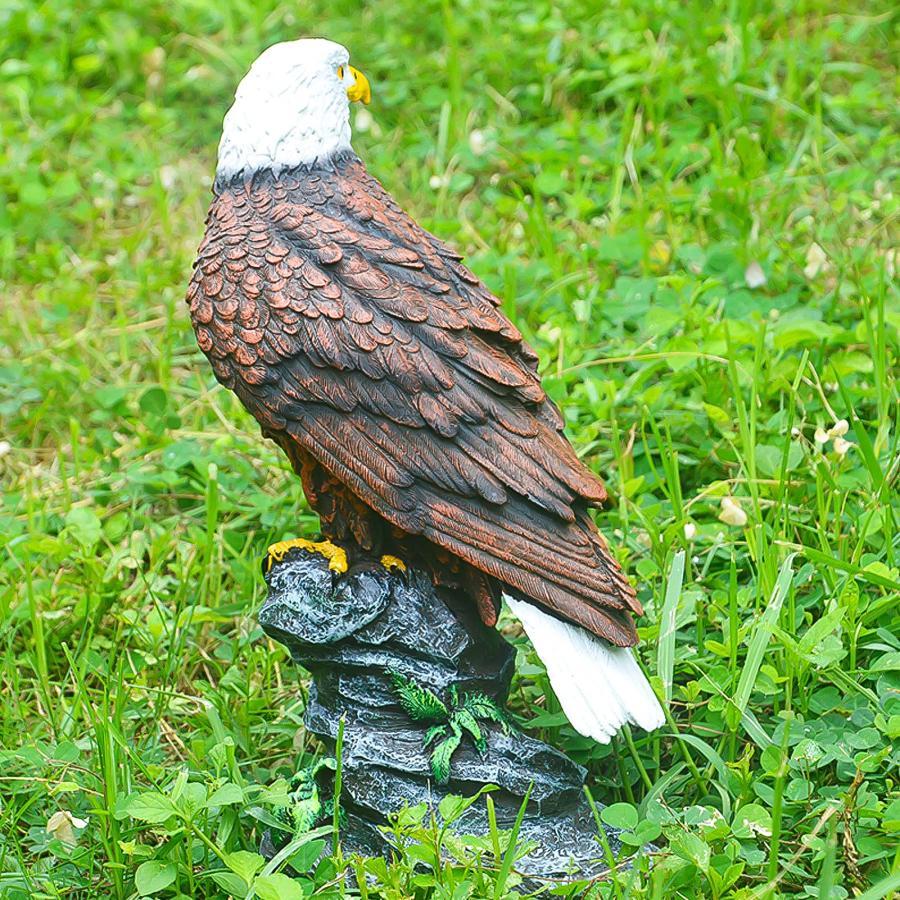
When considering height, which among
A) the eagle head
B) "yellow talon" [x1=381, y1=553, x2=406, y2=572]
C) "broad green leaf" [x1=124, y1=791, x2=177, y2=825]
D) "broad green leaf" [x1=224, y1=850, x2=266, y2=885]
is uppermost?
the eagle head

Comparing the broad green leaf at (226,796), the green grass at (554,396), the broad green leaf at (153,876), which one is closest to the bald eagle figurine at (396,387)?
the green grass at (554,396)

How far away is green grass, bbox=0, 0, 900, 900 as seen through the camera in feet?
8.79

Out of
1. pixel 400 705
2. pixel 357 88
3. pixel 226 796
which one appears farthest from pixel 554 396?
pixel 226 796

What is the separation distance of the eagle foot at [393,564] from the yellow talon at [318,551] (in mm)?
80

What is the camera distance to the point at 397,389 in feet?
8.07

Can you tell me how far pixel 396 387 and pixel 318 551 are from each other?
1.49 ft

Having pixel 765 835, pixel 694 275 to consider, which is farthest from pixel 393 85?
pixel 765 835

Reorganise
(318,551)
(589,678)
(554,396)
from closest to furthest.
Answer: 1. (589,678)
2. (318,551)
3. (554,396)

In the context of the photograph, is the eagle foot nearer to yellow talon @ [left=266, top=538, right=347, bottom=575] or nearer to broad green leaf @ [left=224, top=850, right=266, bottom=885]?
yellow talon @ [left=266, top=538, right=347, bottom=575]

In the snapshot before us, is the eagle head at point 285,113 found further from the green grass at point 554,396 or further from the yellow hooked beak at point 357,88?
the green grass at point 554,396

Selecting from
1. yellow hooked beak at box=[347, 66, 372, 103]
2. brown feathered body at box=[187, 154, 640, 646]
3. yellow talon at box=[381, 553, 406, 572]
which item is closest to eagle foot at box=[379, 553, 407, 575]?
yellow talon at box=[381, 553, 406, 572]

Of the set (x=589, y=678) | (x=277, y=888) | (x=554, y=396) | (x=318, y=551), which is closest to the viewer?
(x=277, y=888)

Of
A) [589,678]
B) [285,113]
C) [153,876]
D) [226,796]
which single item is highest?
[285,113]

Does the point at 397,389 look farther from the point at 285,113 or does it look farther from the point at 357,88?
the point at 357,88
